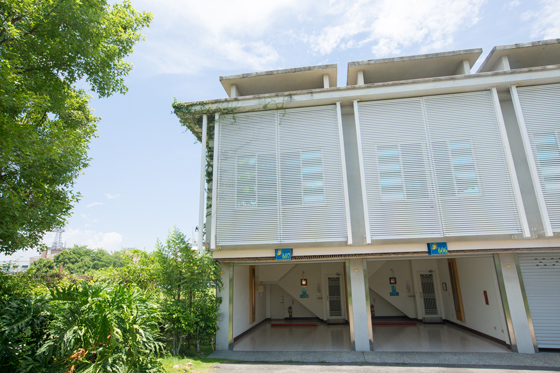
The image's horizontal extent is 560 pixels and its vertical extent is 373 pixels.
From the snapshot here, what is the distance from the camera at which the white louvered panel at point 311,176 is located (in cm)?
865

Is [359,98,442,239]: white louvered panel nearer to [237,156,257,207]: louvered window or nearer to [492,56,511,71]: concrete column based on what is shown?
[492,56,511,71]: concrete column

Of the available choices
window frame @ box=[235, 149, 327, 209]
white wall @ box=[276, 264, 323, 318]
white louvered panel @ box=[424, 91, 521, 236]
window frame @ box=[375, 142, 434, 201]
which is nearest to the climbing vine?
window frame @ box=[235, 149, 327, 209]

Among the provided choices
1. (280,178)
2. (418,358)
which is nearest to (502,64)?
(280,178)

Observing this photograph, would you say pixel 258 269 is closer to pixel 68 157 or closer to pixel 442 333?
pixel 442 333

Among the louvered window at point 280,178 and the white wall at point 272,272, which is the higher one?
the louvered window at point 280,178

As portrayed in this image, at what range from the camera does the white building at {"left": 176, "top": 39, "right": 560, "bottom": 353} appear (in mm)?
8320

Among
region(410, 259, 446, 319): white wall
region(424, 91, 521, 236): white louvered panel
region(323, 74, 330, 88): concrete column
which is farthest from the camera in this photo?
region(410, 259, 446, 319): white wall

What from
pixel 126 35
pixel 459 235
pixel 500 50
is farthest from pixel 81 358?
pixel 500 50

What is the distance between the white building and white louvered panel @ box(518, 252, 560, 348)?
0.03m

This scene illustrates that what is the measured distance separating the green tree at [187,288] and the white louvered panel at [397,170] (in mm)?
4908

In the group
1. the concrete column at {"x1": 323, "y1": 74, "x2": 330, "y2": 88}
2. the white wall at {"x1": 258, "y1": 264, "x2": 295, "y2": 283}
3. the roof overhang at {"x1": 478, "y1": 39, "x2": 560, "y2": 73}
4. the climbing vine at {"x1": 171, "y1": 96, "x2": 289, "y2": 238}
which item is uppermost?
the roof overhang at {"x1": 478, "y1": 39, "x2": 560, "y2": 73}

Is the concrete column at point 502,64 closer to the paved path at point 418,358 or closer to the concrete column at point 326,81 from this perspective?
the concrete column at point 326,81

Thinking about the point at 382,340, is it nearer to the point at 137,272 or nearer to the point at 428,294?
the point at 428,294

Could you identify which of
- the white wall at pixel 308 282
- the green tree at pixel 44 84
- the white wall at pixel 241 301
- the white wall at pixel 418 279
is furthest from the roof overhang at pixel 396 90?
the white wall at pixel 308 282
